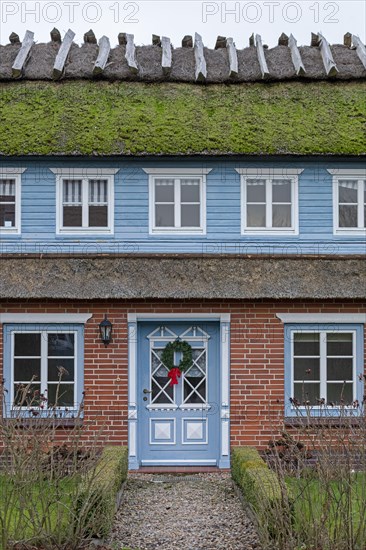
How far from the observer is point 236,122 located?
14.6 m

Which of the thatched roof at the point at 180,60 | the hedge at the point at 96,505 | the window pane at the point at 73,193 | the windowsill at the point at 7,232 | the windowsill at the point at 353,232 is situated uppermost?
the thatched roof at the point at 180,60

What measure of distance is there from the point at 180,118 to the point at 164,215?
1913mm

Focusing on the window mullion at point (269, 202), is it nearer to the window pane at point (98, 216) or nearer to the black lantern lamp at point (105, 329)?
the window pane at point (98, 216)

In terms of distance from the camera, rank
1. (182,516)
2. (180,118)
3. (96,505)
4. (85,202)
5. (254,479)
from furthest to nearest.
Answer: (180,118) < (85,202) < (182,516) < (254,479) < (96,505)

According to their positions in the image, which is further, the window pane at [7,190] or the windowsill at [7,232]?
the window pane at [7,190]

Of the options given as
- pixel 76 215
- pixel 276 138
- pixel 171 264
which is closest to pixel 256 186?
pixel 276 138

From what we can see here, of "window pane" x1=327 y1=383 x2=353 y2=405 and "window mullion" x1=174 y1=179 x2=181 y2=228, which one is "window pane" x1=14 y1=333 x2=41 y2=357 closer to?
"window mullion" x1=174 y1=179 x2=181 y2=228

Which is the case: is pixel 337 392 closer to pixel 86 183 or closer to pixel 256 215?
pixel 256 215

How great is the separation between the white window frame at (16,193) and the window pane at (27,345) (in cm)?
193

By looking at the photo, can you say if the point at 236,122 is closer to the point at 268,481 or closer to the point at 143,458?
the point at 143,458

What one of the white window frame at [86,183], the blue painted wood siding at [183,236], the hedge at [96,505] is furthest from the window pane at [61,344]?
the hedge at [96,505]

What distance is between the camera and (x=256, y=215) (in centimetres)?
1444

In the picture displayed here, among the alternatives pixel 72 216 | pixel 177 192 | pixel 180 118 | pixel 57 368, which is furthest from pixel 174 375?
pixel 180 118

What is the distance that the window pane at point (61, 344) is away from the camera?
13.9 metres
